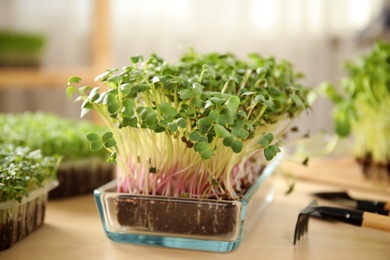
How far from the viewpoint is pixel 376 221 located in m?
0.82

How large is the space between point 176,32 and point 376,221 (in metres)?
2.09

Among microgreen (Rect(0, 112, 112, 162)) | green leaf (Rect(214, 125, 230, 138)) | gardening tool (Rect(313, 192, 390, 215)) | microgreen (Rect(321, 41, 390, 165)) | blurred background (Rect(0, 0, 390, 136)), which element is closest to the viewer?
green leaf (Rect(214, 125, 230, 138))

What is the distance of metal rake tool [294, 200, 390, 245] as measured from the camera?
82 centimetres

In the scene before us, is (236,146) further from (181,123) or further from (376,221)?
(376,221)

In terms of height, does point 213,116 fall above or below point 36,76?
above

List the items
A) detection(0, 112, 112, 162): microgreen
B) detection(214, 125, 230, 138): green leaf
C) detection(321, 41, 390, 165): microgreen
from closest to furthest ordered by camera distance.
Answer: detection(214, 125, 230, 138): green leaf
detection(0, 112, 112, 162): microgreen
detection(321, 41, 390, 165): microgreen

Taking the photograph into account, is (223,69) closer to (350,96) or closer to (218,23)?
(350,96)

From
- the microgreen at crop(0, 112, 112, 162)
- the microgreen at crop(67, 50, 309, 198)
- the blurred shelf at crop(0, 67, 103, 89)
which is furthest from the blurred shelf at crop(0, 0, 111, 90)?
the microgreen at crop(67, 50, 309, 198)

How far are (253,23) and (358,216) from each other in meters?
2.14

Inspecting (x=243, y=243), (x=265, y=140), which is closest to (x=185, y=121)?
(x=265, y=140)

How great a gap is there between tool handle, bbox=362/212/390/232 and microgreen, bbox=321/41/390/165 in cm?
51

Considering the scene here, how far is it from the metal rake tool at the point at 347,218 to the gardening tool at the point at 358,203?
113 millimetres

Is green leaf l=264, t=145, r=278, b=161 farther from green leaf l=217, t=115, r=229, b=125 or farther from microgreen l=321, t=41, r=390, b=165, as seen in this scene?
microgreen l=321, t=41, r=390, b=165

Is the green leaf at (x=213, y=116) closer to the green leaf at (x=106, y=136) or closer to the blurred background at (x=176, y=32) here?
the green leaf at (x=106, y=136)
